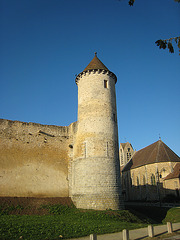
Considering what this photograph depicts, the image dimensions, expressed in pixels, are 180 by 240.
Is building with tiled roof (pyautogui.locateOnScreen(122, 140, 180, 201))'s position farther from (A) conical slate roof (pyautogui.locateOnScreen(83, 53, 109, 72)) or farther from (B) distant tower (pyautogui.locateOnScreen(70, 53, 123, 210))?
(A) conical slate roof (pyautogui.locateOnScreen(83, 53, 109, 72))

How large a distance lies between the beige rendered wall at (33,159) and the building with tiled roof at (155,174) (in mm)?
15551

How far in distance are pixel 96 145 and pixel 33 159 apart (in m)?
5.21

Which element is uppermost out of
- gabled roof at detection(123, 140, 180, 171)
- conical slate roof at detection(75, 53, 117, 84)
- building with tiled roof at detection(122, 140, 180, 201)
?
conical slate roof at detection(75, 53, 117, 84)

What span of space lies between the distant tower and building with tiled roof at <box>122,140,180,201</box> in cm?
1404

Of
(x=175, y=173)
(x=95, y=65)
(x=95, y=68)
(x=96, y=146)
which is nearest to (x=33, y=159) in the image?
(x=96, y=146)

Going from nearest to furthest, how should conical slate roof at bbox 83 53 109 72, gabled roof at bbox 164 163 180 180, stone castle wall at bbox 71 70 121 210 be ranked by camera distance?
stone castle wall at bbox 71 70 121 210, conical slate roof at bbox 83 53 109 72, gabled roof at bbox 164 163 180 180

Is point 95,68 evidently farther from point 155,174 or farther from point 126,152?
point 126,152

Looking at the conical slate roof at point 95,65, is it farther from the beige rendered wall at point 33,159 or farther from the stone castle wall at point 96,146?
the beige rendered wall at point 33,159

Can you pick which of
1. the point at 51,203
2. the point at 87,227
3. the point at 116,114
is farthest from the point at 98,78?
the point at 87,227

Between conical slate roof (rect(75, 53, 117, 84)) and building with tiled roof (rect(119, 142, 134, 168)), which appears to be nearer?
conical slate roof (rect(75, 53, 117, 84))

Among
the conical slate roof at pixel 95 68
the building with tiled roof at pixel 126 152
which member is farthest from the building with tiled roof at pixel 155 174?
the conical slate roof at pixel 95 68

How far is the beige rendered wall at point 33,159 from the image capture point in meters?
14.8

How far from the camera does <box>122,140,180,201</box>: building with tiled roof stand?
28266 millimetres

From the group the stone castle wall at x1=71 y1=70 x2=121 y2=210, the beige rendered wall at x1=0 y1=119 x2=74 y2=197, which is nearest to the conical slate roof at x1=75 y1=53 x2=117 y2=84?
the stone castle wall at x1=71 y1=70 x2=121 y2=210
